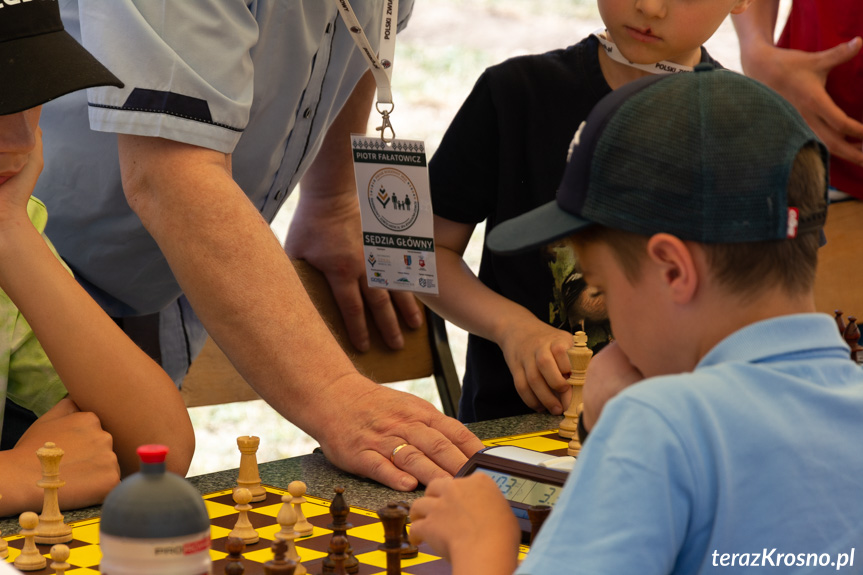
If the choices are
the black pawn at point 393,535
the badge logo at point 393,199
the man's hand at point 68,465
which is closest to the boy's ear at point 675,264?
the black pawn at point 393,535

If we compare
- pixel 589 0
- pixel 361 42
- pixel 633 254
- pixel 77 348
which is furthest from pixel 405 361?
pixel 589 0

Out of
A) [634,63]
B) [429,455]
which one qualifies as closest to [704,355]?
[429,455]

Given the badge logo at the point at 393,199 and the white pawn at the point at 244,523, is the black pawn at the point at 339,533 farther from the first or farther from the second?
the badge logo at the point at 393,199

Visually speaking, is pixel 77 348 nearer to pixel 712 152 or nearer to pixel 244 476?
pixel 244 476

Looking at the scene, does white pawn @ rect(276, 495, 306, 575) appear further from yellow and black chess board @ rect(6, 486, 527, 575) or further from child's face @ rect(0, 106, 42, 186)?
child's face @ rect(0, 106, 42, 186)

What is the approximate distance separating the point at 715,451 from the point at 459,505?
0.26 m

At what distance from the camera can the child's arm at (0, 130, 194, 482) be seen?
144 centimetres

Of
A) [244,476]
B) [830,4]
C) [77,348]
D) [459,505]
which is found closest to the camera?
[459,505]

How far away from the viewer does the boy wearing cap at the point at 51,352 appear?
1301 mm

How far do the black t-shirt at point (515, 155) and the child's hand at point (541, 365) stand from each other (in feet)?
0.66

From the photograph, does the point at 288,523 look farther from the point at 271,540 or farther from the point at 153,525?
the point at 153,525

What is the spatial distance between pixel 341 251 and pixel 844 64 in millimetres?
1296

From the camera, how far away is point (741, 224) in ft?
2.59

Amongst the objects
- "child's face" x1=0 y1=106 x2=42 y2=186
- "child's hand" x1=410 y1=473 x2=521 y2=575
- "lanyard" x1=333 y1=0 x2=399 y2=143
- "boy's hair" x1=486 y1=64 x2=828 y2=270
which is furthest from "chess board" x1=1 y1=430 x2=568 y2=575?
"lanyard" x1=333 y1=0 x2=399 y2=143
